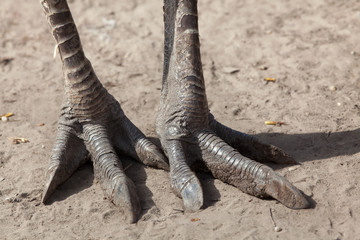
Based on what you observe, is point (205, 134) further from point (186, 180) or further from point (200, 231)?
point (200, 231)

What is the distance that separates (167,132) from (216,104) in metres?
1.34

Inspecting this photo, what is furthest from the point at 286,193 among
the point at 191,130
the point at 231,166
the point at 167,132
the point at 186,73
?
the point at 186,73

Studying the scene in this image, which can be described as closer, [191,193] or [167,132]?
[191,193]

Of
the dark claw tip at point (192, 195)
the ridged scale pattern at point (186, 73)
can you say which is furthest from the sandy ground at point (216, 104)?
the ridged scale pattern at point (186, 73)

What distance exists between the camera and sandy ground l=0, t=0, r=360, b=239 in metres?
3.72

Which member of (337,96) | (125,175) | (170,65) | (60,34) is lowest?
(337,96)

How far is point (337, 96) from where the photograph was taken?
5.46m

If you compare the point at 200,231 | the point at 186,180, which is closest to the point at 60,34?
the point at 186,180

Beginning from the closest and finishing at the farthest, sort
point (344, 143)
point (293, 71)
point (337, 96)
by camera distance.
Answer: point (344, 143) → point (337, 96) → point (293, 71)

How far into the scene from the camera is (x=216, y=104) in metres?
5.48

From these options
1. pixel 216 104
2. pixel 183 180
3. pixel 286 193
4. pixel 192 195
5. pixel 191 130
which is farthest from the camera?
pixel 216 104

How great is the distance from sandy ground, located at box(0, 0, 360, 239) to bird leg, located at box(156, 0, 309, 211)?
5.6 inches

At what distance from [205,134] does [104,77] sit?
233 cm

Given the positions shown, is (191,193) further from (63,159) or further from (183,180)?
(63,159)
